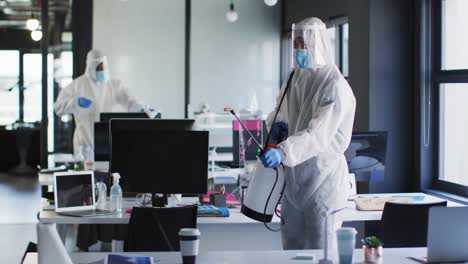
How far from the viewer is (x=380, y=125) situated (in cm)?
592

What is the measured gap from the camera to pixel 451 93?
5.50m

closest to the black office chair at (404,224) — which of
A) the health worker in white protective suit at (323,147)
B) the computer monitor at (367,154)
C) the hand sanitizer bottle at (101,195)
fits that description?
the health worker in white protective suit at (323,147)

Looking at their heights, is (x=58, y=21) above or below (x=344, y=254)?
above

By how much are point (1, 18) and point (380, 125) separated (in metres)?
8.60

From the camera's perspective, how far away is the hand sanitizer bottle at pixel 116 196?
4262 millimetres

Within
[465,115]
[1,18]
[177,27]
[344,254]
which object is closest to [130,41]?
[177,27]

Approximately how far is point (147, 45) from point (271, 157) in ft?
21.5

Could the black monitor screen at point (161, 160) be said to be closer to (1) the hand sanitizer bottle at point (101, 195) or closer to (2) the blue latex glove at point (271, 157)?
(1) the hand sanitizer bottle at point (101, 195)

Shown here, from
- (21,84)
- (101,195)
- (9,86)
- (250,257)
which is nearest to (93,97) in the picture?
(101,195)

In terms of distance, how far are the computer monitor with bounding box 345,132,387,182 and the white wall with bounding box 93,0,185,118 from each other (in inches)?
200

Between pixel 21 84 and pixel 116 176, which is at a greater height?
pixel 21 84

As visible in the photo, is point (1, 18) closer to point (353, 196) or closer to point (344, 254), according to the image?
point (353, 196)

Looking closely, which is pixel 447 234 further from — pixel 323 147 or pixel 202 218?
pixel 202 218

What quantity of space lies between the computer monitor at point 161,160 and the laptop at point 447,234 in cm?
170
